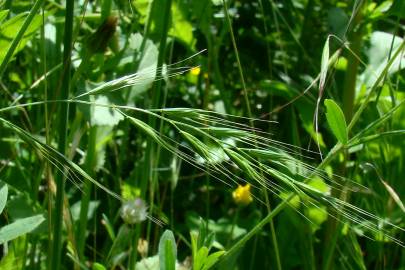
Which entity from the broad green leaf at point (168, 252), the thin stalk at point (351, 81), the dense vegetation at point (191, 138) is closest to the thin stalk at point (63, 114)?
the dense vegetation at point (191, 138)

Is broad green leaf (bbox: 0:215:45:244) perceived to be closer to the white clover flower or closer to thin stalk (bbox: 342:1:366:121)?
the white clover flower

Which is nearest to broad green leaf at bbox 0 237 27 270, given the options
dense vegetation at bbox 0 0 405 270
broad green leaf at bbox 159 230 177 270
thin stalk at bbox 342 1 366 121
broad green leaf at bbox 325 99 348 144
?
dense vegetation at bbox 0 0 405 270

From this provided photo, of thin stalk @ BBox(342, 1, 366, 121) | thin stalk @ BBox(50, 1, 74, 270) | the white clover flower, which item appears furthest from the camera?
thin stalk @ BBox(342, 1, 366, 121)

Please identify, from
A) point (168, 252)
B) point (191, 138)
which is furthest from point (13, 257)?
point (191, 138)

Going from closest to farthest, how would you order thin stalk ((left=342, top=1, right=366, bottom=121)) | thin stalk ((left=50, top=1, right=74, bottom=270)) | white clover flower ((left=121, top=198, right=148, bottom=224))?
thin stalk ((left=50, top=1, right=74, bottom=270)) → white clover flower ((left=121, top=198, right=148, bottom=224)) → thin stalk ((left=342, top=1, right=366, bottom=121))

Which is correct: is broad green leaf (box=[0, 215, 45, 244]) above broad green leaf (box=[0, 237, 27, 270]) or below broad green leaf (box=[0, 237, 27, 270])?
above

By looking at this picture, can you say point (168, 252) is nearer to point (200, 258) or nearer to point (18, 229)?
point (200, 258)

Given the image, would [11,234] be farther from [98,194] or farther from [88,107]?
[98,194]
